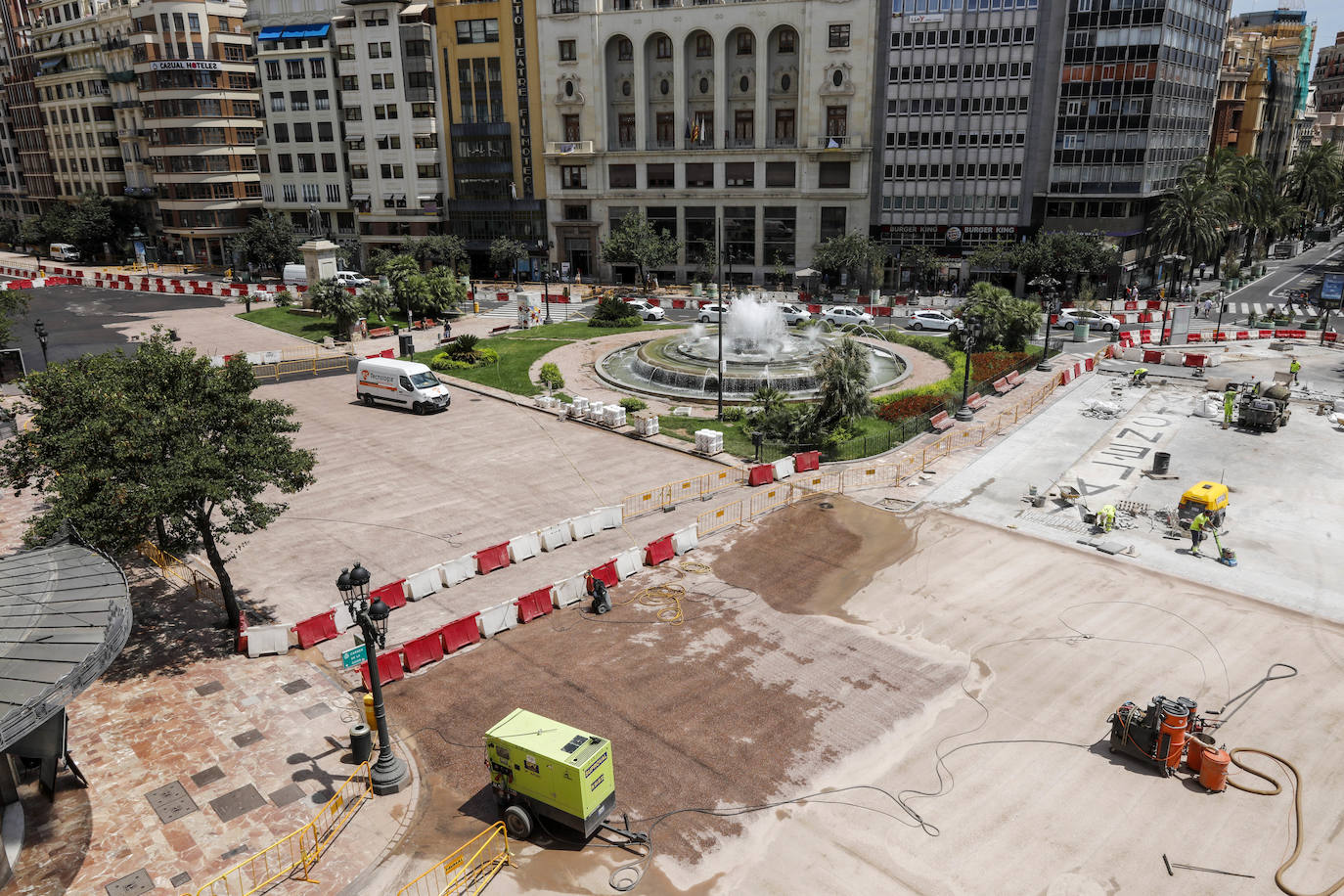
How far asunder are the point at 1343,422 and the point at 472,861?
1664 inches

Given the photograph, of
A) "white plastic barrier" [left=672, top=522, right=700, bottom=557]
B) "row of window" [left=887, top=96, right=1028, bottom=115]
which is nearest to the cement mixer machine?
"white plastic barrier" [left=672, top=522, right=700, bottom=557]

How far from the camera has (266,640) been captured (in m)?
22.5

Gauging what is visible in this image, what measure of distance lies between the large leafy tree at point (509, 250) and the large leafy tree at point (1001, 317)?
50.6 meters

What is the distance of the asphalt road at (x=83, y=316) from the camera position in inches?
2299

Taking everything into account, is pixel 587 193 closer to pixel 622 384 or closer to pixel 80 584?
pixel 622 384

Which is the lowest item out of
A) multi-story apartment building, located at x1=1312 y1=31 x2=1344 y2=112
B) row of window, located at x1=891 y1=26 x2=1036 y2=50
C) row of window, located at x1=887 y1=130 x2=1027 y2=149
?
row of window, located at x1=887 y1=130 x2=1027 y2=149

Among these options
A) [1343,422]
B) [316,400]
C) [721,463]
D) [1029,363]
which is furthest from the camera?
[1029,363]

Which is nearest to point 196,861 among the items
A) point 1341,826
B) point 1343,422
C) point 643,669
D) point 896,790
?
Result: point 643,669

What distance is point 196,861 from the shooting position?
15.7m

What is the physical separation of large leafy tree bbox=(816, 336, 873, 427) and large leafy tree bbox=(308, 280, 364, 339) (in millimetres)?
36862

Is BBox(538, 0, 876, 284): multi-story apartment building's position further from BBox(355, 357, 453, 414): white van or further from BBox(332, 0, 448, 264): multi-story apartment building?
BBox(355, 357, 453, 414): white van

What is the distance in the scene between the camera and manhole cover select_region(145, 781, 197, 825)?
16.9 meters

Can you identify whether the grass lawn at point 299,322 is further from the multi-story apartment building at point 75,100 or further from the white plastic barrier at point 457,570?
the multi-story apartment building at point 75,100

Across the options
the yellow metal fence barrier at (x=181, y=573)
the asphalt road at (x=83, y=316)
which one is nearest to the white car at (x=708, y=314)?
the asphalt road at (x=83, y=316)
